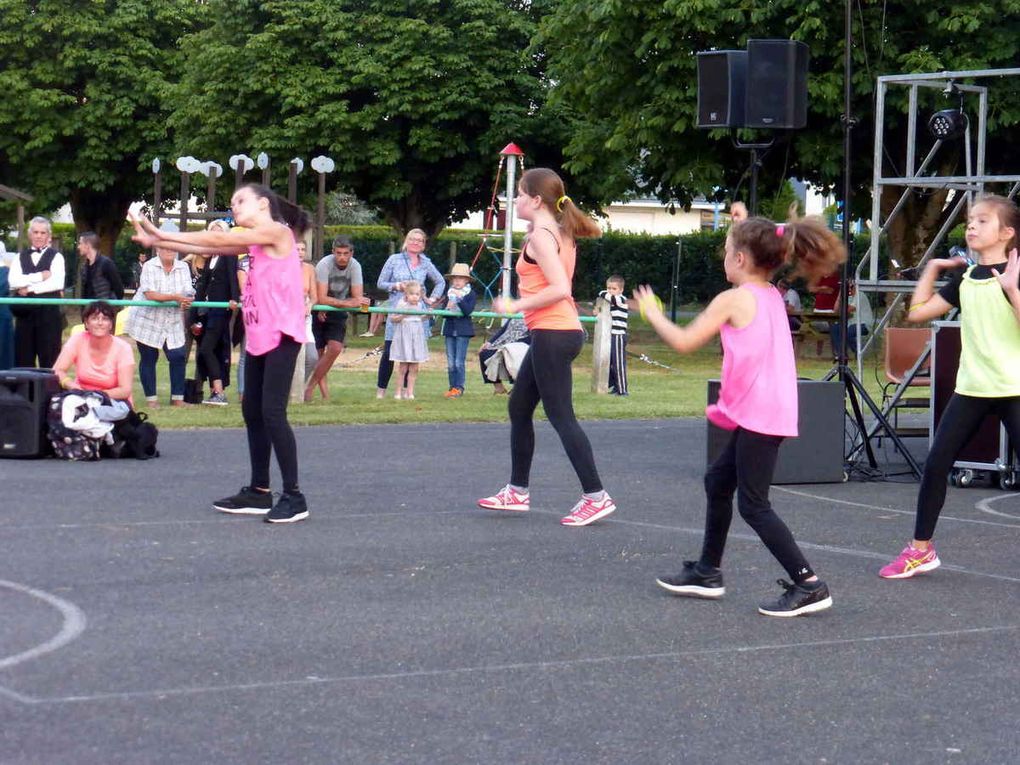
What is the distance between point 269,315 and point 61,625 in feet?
8.97

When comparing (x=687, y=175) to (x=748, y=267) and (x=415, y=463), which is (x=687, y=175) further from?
(x=748, y=267)

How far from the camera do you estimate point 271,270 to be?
8.73 m

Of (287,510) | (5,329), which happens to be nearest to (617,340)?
(5,329)

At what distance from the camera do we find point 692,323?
21.5 ft

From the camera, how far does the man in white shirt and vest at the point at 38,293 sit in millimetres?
15547

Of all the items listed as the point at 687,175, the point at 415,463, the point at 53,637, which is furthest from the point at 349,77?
the point at 53,637

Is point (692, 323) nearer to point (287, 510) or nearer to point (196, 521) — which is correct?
point (287, 510)

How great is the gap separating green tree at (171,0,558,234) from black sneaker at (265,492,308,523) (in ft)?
94.8

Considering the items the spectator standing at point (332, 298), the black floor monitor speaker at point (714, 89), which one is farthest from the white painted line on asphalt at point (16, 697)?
Answer: the spectator standing at point (332, 298)

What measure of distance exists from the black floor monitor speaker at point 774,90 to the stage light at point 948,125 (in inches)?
94.3

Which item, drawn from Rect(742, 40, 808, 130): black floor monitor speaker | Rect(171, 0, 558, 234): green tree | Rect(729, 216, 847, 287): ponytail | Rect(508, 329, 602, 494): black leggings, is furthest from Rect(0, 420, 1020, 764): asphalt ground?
Rect(171, 0, 558, 234): green tree

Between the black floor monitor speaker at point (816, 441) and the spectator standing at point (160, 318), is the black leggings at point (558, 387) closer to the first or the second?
the black floor monitor speaker at point (816, 441)

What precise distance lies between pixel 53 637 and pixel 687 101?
884 inches

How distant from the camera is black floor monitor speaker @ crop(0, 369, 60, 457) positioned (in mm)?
11516
